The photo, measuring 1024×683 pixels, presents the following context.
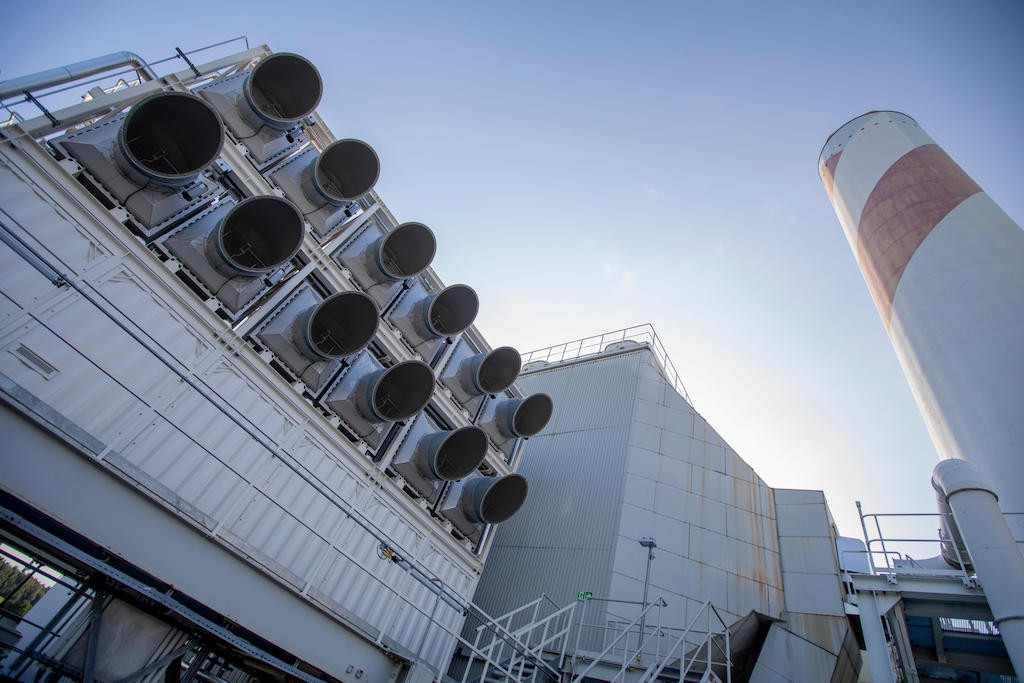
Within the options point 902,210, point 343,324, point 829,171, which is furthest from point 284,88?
point 829,171

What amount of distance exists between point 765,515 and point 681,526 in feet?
8.88

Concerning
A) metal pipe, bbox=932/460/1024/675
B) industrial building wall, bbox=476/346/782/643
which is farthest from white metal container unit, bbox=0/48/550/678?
metal pipe, bbox=932/460/1024/675

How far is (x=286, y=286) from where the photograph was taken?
891 centimetres

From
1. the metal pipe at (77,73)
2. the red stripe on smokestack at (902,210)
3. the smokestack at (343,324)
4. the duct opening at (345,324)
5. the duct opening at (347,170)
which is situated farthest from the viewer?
the red stripe on smokestack at (902,210)

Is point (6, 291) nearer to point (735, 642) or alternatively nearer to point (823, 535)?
point (735, 642)

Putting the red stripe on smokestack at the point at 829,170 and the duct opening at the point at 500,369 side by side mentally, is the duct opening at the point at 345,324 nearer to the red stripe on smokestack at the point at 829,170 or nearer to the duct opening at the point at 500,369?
the duct opening at the point at 500,369

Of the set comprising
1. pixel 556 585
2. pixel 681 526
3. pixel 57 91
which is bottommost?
pixel 556 585

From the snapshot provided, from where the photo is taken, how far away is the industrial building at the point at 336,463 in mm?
5035

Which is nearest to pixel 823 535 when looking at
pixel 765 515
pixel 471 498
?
pixel 765 515

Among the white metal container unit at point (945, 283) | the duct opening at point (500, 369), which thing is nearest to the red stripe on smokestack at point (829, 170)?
the white metal container unit at point (945, 283)

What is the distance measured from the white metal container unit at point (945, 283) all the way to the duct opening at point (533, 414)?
399 inches

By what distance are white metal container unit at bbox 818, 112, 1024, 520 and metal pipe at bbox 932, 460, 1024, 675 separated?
273cm

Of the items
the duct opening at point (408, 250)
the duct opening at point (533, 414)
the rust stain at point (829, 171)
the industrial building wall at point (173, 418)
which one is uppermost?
the rust stain at point (829, 171)

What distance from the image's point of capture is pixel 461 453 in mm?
10898
